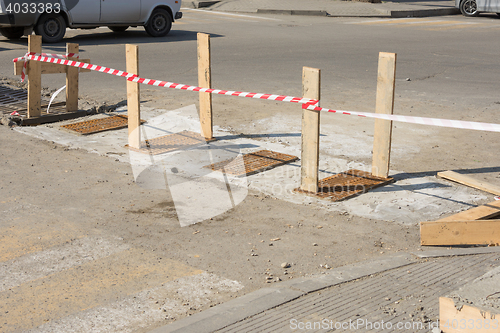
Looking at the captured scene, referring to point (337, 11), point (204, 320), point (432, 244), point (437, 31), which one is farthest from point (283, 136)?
point (337, 11)

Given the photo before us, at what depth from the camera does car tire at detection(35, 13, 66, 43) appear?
15209mm

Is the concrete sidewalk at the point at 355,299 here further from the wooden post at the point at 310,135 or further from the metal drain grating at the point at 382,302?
the wooden post at the point at 310,135

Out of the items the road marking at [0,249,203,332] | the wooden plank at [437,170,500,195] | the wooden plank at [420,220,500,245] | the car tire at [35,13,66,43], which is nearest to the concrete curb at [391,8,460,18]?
the car tire at [35,13,66,43]

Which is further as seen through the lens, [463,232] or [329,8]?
[329,8]

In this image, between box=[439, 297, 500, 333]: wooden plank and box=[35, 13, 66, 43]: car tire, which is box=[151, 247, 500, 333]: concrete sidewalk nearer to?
box=[439, 297, 500, 333]: wooden plank

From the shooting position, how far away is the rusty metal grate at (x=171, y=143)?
722cm

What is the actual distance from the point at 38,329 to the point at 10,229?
5.73 ft

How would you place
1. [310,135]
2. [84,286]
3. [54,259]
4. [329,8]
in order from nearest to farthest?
[84,286], [54,259], [310,135], [329,8]

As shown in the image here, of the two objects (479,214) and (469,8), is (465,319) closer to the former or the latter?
(479,214)

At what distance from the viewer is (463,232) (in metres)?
4.58

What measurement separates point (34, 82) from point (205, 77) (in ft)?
9.97

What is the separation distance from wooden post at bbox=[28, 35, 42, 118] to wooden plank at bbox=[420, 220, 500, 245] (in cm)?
645

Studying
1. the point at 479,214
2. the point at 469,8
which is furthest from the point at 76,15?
the point at 469,8

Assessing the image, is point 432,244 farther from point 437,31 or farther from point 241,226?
point 437,31
